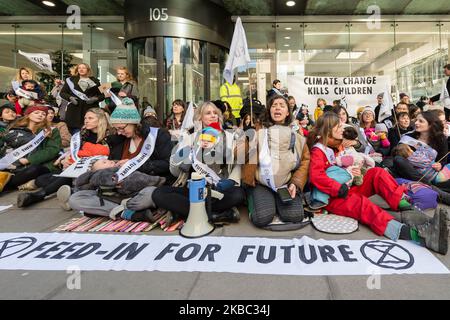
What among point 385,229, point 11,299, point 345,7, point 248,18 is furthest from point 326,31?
point 11,299

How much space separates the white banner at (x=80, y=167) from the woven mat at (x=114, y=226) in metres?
0.54

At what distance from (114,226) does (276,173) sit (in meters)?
1.80

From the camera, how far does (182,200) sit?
3.10 meters

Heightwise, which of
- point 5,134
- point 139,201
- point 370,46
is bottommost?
point 139,201

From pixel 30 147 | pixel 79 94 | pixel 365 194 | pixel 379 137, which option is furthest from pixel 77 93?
pixel 379 137

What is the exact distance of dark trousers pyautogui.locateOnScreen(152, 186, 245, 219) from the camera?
3.11m

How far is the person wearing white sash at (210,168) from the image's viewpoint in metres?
3.15

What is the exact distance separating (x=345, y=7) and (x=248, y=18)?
3425 millimetres

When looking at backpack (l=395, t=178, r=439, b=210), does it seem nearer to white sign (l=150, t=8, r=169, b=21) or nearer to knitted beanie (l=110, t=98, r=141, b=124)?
knitted beanie (l=110, t=98, r=141, b=124)

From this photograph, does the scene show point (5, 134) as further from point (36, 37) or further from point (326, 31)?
point (326, 31)

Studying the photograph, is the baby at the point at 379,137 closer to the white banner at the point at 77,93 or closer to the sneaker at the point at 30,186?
the white banner at the point at 77,93

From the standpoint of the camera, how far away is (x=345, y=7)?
10508 millimetres

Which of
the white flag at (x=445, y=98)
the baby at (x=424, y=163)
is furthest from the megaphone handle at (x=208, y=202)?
the white flag at (x=445, y=98)

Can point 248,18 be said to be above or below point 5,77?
above
